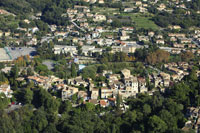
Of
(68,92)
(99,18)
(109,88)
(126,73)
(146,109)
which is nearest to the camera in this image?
(146,109)

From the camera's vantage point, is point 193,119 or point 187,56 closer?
point 193,119

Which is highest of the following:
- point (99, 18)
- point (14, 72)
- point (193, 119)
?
point (99, 18)

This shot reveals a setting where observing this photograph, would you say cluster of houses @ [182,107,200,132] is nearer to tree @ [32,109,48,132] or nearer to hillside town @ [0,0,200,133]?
hillside town @ [0,0,200,133]

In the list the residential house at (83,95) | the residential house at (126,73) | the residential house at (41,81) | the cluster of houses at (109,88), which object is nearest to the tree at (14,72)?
the residential house at (41,81)

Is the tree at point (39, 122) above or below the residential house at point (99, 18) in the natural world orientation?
below

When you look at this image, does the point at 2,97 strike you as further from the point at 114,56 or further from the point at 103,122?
the point at 114,56

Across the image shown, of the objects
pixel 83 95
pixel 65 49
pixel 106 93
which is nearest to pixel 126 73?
pixel 106 93

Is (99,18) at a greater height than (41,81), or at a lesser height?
greater

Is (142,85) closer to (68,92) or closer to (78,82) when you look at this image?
(78,82)

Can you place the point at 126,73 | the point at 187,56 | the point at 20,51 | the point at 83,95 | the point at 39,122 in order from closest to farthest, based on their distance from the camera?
the point at 39,122, the point at 83,95, the point at 126,73, the point at 187,56, the point at 20,51

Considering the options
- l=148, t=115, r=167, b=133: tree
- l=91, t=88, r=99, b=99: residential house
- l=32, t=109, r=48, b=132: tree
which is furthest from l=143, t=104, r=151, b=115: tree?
l=32, t=109, r=48, b=132: tree

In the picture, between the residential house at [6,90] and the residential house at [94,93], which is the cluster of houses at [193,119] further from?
the residential house at [6,90]

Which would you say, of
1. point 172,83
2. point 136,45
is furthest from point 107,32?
point 172,83
